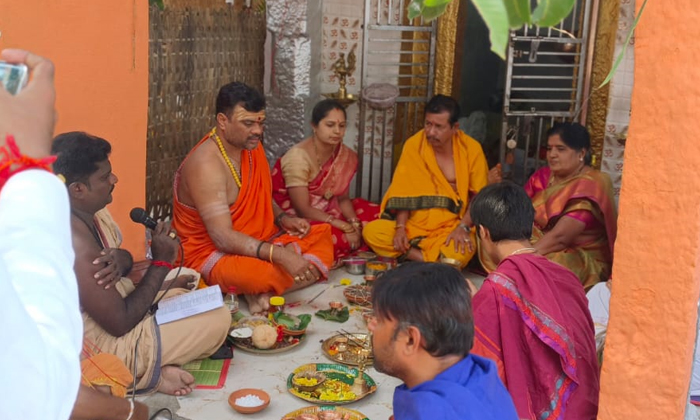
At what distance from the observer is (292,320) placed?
4.95m

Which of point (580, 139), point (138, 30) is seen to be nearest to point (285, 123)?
point (580, 139)

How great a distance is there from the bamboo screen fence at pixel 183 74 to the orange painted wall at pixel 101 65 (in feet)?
6.40

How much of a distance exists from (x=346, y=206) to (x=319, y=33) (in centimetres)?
175

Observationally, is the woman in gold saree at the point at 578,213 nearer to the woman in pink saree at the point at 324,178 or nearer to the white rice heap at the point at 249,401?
the woman in pink saree at the point at 324,178

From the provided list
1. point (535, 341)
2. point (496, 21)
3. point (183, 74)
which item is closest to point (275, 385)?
point (535, 341)

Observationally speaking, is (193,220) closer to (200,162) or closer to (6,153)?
(200,162)

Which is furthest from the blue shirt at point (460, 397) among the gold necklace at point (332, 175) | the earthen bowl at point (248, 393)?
the gold necklace at point (332, 175)

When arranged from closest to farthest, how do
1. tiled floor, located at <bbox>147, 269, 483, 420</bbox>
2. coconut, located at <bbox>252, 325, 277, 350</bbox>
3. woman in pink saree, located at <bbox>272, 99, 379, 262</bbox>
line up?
tiled floor, located at <bbox>147, 269, 483, 420</bbox> → coconut, located at <bbox>252, 325, 277, 350</bbox> → woman in pink saree, located at <bbox>272, 99, 379, 262</bbox>

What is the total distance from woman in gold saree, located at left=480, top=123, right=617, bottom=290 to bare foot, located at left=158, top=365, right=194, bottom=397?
284cm

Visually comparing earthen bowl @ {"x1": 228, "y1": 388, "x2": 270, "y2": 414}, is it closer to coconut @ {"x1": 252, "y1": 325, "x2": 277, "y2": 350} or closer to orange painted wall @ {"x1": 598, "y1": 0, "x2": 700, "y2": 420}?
coconut @ {"x1": 252, "y1": 325, "x2": 277, "y2": 350}

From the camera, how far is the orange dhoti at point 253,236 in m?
5.27

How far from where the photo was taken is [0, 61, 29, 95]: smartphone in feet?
4.09

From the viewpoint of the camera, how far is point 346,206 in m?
6.83

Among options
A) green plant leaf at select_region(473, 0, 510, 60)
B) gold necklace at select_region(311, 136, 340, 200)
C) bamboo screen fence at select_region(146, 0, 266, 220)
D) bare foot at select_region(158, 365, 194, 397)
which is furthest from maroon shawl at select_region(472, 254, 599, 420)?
bamboo screen fence at select_region(146, 0, 266, 220)
